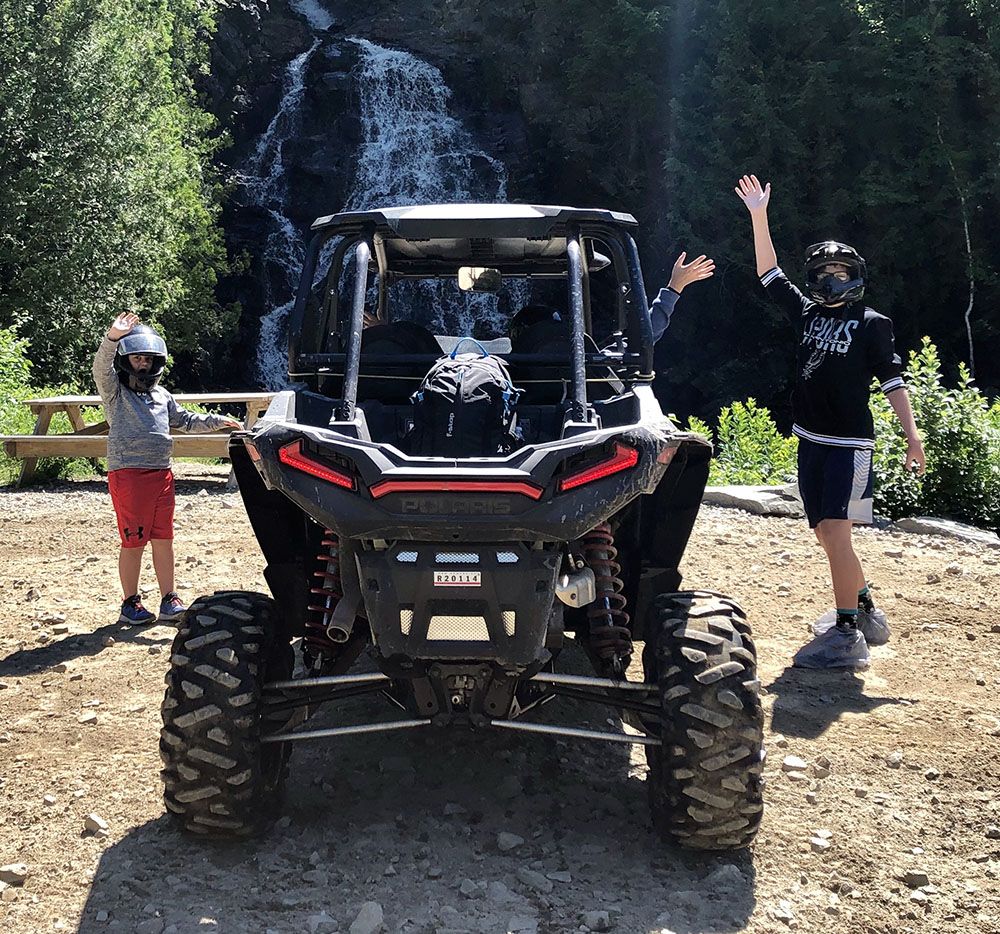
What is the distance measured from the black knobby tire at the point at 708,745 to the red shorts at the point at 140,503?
3337 mm

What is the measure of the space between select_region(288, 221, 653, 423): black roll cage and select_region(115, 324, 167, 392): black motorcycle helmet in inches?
53.7

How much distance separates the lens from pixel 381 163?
29266mm

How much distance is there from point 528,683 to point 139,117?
2413cm

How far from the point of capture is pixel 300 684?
3.22 metres

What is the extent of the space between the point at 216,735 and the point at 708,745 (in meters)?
1.40

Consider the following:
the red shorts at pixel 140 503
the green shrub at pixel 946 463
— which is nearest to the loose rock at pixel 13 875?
the red shorts at pixel 140 503

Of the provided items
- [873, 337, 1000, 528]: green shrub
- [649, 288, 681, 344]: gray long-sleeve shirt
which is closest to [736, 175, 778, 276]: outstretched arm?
[649, 288, 681, 344]: gray long-sleeve shirt

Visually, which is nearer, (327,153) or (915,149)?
(915,149)

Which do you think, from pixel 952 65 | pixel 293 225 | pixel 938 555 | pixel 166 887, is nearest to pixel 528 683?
pixel 166 887

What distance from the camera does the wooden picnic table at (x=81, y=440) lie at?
1052 cm

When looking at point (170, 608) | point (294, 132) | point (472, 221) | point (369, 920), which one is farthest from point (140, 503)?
point (294, 132)

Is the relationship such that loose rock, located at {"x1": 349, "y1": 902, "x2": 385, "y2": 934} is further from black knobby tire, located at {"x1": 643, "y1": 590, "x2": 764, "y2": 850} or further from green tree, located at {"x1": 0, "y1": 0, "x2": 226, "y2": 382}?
green tree, located at {"x1": 0, "y1": 0, "x2": 226, "y2": 382}

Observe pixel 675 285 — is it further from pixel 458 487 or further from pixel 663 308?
pixel 458 487

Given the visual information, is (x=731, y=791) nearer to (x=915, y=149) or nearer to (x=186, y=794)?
(x=186, y=794)
